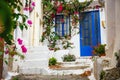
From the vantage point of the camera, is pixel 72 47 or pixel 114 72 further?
pixel 72 47

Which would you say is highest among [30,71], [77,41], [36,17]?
[36,17]

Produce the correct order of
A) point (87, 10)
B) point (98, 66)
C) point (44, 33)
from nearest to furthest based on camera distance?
1. point (98, 66)
2. point (44, 33)
3. point (87, 10)

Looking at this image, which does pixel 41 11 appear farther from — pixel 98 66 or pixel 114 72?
pixel 114 72

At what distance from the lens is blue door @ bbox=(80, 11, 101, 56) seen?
16.1 metres

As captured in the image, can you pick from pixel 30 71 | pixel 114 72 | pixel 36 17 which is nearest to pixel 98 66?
pixel 114 72

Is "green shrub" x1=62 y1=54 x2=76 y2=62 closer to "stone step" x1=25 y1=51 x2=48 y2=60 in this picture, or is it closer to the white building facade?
the white building facade

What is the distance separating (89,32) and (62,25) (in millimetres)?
1872

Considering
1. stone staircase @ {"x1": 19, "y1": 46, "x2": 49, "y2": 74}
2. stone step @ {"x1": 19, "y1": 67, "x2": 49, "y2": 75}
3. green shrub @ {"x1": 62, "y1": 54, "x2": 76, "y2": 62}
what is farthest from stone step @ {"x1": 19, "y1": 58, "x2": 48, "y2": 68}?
green shrub @ {"x1": 62, "y1": 54, "x2": 76, "y2": 62}

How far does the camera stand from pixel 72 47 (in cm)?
1543

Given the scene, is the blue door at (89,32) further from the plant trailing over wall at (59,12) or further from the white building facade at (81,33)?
the plant trailing over wall at (59,12)

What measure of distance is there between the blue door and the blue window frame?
91cm

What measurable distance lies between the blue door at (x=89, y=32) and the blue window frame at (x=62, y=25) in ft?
3.00

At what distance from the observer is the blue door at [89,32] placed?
16.1 metres

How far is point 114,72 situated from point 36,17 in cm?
997
